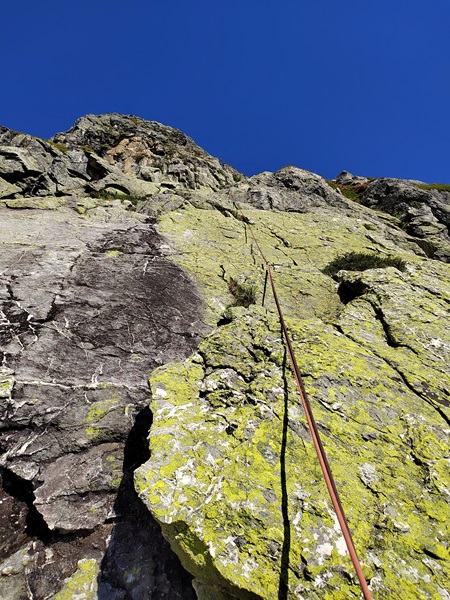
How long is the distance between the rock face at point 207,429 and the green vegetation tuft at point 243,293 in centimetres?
21

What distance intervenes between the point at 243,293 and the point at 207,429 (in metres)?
7.37

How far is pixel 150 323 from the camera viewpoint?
9.56m

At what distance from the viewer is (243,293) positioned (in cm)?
1198

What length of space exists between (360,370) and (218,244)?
11469 millimetres

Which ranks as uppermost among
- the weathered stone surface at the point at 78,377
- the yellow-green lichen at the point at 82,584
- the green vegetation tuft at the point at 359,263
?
the green vegetation tuft at the point at 359,263

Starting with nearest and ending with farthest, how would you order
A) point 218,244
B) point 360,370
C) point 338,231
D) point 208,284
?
point 360,370 < point 208,284 < point 218,244 < point 338,231

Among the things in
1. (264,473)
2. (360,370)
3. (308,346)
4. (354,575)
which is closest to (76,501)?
(264,473)

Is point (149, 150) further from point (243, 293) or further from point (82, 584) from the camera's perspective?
point (82, 584)

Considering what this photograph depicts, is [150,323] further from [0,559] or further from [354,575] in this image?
[354,575]

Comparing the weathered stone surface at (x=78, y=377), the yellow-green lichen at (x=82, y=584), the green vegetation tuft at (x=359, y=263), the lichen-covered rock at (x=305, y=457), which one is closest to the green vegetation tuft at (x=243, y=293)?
the weathered stone surface at (x=78, y=377)

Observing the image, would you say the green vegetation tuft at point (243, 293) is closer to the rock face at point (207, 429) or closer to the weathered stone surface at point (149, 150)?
the rock face at point (207, 429)

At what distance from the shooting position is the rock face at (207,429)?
150 inches

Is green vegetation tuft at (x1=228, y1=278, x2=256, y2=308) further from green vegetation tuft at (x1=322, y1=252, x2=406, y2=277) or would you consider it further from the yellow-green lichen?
the yellow-green lichen

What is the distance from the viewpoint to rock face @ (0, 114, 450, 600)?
381 centimetres
